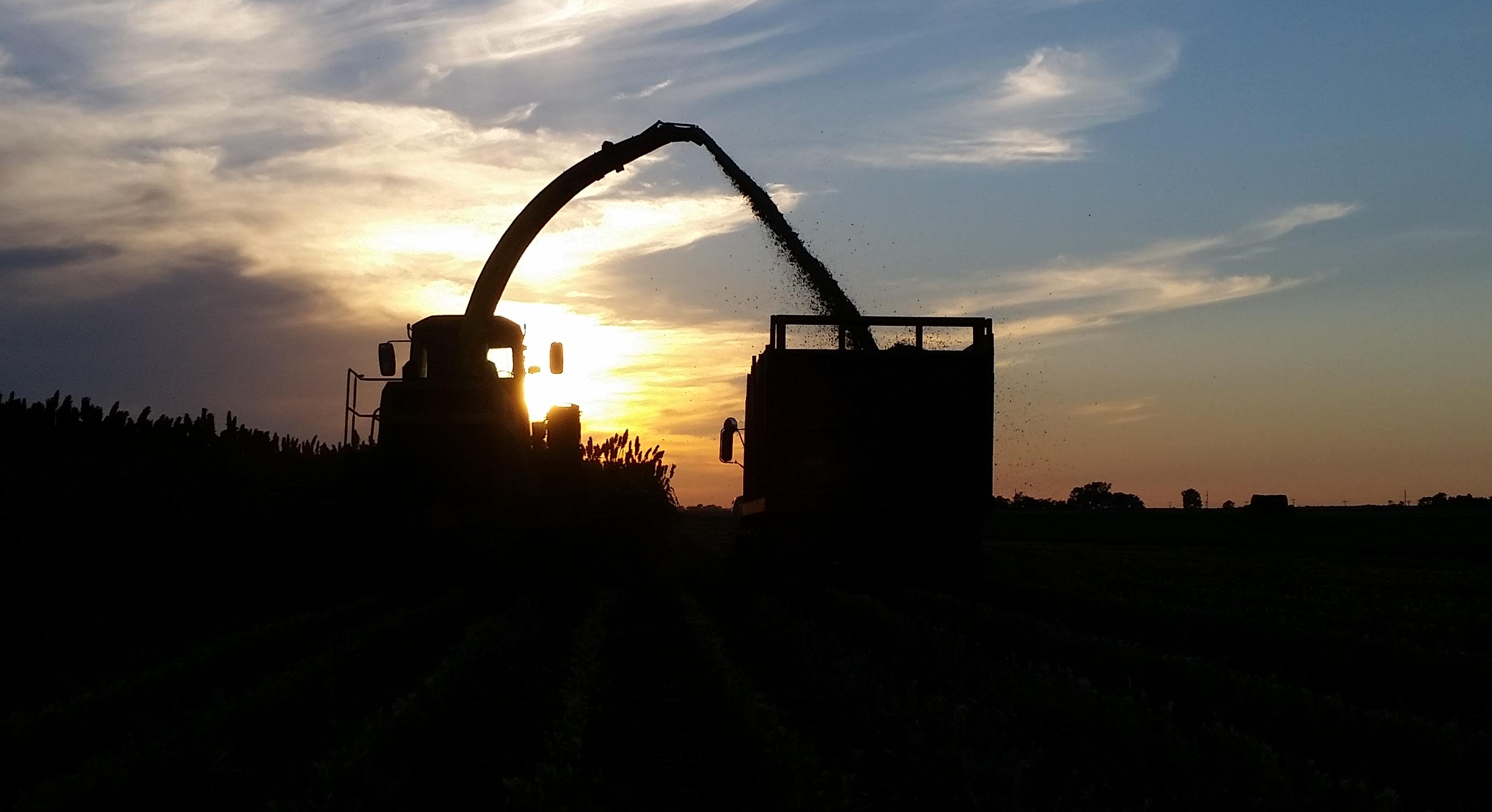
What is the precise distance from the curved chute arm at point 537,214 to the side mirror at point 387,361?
1733mm

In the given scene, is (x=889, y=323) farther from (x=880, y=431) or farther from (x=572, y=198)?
(x=572, y=198)

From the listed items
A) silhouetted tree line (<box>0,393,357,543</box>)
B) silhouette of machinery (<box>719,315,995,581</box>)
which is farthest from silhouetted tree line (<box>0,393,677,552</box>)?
silhouette of machinery (<box>719,315,995,581</box>)

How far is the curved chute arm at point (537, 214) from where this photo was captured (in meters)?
20.7

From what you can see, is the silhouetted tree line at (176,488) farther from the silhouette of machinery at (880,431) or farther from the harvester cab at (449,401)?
the silhouette of machinery at (880,431)

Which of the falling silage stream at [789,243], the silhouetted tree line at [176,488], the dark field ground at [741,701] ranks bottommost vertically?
the dark field ground at [741,701]

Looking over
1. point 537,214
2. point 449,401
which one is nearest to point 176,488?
point 449,401

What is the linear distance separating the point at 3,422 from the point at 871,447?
441 inches

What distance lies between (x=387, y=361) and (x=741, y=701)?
10.9m

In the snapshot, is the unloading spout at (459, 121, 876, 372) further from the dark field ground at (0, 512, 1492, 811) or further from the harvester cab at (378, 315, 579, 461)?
the dark field ground at (0, 512, 1492, 811)

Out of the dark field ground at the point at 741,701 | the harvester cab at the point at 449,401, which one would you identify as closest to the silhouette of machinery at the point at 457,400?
the harvester cab at the point at 449,401

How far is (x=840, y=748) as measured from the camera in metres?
7.77

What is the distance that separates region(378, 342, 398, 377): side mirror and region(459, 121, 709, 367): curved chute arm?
173cm

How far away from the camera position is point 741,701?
931 cm

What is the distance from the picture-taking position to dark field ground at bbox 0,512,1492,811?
6883mm
